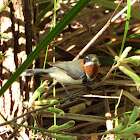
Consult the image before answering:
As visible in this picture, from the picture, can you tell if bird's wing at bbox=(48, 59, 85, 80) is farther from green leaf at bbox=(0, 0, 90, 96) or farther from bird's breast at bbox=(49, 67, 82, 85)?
green leaf at bbox=(0, 0, 90, 96)

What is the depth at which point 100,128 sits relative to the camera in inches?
113

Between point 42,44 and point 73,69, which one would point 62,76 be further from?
point 42,44

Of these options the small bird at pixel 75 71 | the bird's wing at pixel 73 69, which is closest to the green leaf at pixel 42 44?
the small bird at pixel 75 71

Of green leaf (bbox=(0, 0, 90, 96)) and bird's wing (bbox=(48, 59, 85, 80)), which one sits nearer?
green leaf (bbox=(0, 0, 90, 96))

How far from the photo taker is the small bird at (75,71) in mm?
2379

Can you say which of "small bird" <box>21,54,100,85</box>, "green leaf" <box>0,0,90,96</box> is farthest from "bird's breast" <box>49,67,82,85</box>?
"green leaf" <box>0,0,90,96</box>

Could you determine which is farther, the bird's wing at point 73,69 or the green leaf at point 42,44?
the bird's wing at point 73,69

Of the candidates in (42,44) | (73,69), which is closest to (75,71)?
(73,69)

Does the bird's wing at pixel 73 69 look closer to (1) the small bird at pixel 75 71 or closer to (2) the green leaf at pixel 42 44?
(1) the small bird at pixel 75 71

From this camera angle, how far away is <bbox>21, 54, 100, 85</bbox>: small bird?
2.38 metres

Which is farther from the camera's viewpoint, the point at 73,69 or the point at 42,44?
the point at 73,69

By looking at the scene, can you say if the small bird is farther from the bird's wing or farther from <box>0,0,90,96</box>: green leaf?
<box>0,0,90,96</box>: green leaf

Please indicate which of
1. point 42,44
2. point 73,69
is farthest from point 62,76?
point 42,44

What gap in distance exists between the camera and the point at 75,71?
2.51 metres
